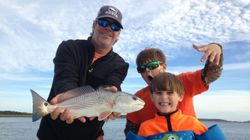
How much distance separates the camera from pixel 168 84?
21.3ft

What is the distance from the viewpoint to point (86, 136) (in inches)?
299

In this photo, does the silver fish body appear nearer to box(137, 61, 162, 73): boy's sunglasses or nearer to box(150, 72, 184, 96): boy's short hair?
box(150, 72, 184, 96): boy's short hair

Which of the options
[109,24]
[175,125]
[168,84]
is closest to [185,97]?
[168,84]

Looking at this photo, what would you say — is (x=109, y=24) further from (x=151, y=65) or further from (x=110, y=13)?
(x=151, y=65)

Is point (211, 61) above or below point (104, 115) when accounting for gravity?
above

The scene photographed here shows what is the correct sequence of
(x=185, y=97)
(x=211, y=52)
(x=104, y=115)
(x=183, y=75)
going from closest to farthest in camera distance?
1. (x=211, y=52)
2. (x=104, y=115)
3. (x=185, y=97)
4. (x=183, y=75)

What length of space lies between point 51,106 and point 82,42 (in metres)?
1.80

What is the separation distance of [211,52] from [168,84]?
93cm

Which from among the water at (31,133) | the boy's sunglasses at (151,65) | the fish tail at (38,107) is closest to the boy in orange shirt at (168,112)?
the boy's sunglasses at (151,65)

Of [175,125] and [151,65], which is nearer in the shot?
[175,125]

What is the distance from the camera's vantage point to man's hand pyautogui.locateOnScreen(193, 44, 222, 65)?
19.4 feet

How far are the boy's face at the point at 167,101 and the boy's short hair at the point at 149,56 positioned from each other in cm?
89

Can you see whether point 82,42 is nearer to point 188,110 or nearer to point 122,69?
point 122,69

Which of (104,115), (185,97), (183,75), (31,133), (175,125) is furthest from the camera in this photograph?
(31,133)
